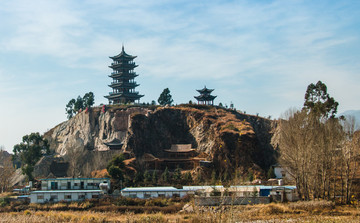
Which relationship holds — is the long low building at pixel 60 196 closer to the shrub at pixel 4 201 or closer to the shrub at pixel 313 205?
the shrub at pixel 4 201

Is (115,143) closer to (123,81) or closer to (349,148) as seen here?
(123,81)

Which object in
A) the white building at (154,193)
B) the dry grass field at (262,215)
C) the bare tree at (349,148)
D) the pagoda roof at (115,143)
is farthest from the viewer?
the pagoda roof at (115,143)

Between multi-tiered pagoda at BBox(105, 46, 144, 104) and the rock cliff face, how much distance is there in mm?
7531

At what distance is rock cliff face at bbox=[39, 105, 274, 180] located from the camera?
234ft

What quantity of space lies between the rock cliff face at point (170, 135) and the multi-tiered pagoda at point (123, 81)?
24.7 ft

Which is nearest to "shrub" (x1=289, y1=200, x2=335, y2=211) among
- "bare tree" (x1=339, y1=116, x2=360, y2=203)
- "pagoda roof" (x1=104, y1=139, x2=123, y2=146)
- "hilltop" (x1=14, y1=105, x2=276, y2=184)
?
"bare tree" (x1=339, y1=116, x2=360, y2=203)

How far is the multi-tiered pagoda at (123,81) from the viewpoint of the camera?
341ft

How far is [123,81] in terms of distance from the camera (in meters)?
105

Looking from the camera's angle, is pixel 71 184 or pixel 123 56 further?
pixel 123 56

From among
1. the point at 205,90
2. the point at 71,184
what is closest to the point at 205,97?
the point at 205,90

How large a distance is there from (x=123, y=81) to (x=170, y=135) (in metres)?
26.1

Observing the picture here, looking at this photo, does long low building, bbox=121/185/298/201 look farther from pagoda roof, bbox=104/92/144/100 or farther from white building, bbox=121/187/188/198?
pagoda roof, bbox=104/92/144/100

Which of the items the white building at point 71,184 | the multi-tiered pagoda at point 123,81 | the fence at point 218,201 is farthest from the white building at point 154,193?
the multi-tiered pagoda at point 123,81

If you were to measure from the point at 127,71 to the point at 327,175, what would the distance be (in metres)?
64.7
